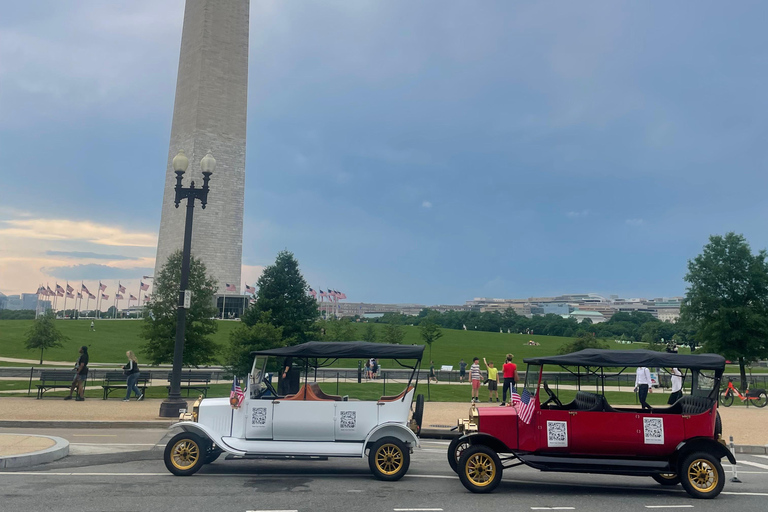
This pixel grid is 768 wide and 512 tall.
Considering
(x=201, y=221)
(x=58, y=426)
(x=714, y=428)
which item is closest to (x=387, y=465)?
(x=714, y=428)

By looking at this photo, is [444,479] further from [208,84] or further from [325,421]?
[208,84]

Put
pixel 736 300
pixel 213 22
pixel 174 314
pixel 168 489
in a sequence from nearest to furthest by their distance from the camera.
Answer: pixel 168 489, pixel 174 314, pixel 736 300, pixel 213 22

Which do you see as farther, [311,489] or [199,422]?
[199,422]

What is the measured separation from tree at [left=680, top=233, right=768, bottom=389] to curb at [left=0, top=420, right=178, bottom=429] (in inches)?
1239

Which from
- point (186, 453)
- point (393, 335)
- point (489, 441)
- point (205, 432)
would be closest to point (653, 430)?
point (489, 441)

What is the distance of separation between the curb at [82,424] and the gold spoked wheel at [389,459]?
809 cm

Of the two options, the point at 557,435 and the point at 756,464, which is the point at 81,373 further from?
the point at 756,464

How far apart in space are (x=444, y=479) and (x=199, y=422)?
4.42 meters

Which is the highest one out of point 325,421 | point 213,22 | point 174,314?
point 213,22

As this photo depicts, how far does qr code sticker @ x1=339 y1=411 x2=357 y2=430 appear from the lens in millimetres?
10531

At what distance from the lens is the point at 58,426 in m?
16.0

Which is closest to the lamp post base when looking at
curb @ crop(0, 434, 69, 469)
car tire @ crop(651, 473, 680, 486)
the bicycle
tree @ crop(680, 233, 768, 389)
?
curb @ crop(0, 434, 69, 469)

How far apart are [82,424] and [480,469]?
11.8 metres

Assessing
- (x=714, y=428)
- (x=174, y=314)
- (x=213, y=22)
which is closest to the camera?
(x=714, y=428)
